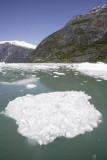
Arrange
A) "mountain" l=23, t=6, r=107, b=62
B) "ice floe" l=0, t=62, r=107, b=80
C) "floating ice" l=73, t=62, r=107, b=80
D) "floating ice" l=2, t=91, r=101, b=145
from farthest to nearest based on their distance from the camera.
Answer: "mountain" l=23, t=6, r=107, b=62, "ice floe" l=0, t=62, r=107, b=80, "floating ice" l=73, t=62, r=107, b=80, "floating ice" l=2, t=91, r=101, b=145

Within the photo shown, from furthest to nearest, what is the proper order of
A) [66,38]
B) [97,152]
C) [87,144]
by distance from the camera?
[66,38] < [87,144] < [97,152]

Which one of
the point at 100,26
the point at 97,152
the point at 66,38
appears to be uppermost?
the point at 100,26

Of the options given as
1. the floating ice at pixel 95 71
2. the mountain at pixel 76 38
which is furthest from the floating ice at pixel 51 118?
the mountain at pixel 76 38

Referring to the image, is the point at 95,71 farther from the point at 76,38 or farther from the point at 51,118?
the point at 76,38

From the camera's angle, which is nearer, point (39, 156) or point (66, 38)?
point (39, 156)

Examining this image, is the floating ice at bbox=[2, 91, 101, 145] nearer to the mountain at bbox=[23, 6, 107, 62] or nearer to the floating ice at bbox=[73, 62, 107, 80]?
the floating ice at bbox=[73, 62, 107, 80]

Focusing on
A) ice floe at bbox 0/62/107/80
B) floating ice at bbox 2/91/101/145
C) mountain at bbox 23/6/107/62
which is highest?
mountain at bbox 23/6/107/62

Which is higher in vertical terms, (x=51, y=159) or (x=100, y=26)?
(x=100, y=26)

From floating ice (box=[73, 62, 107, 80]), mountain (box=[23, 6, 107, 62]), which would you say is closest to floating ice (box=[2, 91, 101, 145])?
floating ice (box=[73, 62, 107, 80])

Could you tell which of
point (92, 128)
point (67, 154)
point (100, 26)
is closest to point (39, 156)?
point (67, 154)

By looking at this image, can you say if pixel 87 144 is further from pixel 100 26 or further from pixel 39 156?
pixel 100 26
